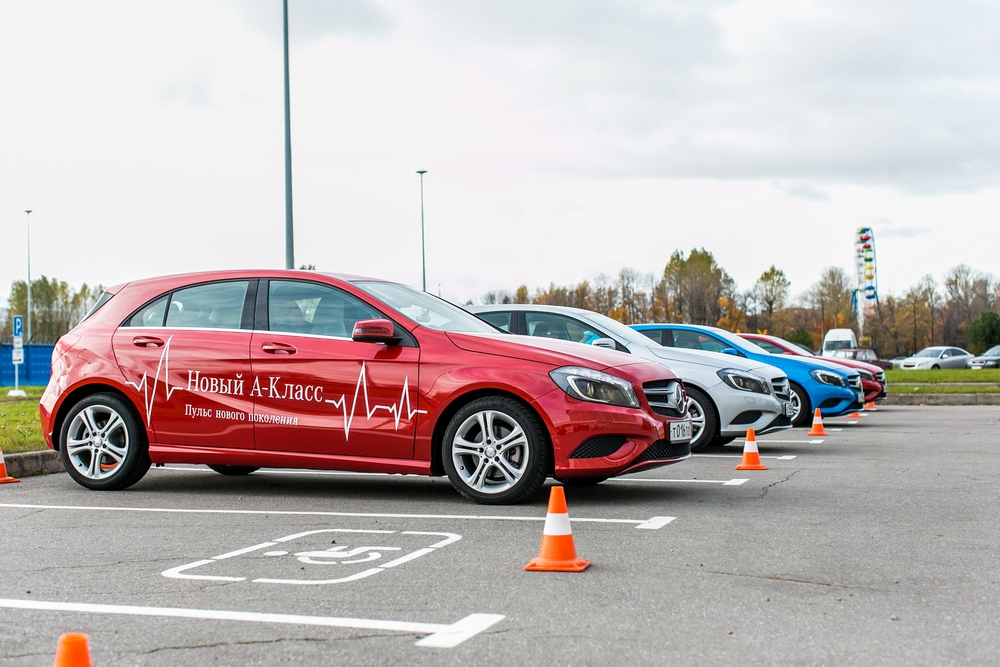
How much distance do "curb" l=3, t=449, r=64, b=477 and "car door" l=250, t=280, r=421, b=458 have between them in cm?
298

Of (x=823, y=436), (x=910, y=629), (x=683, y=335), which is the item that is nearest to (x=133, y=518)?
(x=910, y=629)

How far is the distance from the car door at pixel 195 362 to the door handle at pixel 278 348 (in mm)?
154

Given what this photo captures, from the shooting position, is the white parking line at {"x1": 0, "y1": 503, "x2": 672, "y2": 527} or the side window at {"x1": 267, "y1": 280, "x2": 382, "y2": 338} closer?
the white parking line at {"x1": 0, "y1": 503, "x2": 672, "y2": 527}

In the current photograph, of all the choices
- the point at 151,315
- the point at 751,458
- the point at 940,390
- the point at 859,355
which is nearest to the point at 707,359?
the point at 751,458

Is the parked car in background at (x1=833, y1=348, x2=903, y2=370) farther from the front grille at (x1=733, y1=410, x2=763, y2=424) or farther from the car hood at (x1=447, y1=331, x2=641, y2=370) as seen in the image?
the car hood at (x1=447, y1=331, x2=641, y2=370)

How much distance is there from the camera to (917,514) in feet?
23.0

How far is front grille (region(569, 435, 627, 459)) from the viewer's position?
23.7ft

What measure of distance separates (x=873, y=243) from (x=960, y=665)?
9677 cm

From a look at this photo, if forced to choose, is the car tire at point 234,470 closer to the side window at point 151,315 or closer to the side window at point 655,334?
the side window at point 151,315

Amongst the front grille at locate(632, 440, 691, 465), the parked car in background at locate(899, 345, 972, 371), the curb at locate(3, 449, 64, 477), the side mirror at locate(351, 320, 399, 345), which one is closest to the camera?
the front grille at locate(632, 440, 691, 465)

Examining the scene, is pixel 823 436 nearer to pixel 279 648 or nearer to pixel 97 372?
pixel 97 372

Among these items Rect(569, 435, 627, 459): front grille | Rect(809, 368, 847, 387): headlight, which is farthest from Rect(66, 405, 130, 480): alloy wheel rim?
Rect(809, 368, 847, 387): headlight

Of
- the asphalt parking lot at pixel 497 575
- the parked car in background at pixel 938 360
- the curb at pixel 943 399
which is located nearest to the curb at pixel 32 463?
the asphalt parking lot at pixel 497 575

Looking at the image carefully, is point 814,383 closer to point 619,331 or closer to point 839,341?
point 619,331
